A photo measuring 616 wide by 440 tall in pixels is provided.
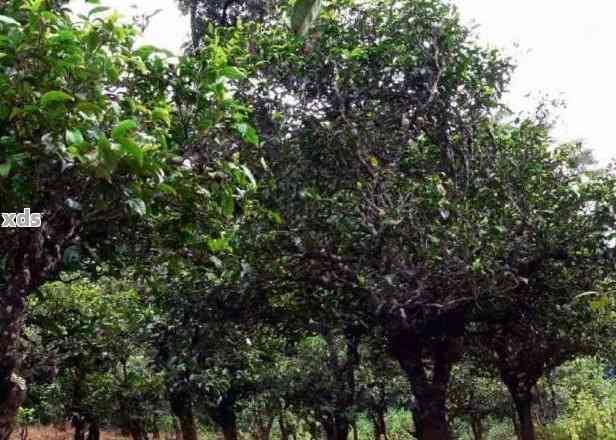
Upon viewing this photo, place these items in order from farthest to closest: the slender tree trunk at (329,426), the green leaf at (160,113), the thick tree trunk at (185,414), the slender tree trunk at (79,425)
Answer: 1. the slender tree trunk at (79,425)
2. the slender tree trunk at (329,426)
3. the thick tree trunk at (185,414)
4. the green leaf at (160,113)

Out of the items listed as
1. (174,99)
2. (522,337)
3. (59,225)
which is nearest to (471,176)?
(522,337)

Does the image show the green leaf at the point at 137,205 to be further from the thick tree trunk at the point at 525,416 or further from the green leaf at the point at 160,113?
the thick tree trunk at the point at 525,416

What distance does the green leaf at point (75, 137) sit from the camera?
13.3 feet

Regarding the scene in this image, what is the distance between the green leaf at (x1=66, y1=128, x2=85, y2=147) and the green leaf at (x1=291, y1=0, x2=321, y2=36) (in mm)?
2551

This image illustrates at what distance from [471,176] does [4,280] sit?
7003mm

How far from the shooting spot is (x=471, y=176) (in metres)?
9.75

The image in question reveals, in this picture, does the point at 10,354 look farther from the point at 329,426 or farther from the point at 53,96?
the point at 329,426

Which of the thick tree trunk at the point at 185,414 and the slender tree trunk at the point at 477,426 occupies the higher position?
the thick tree trunk at the point at 185,414

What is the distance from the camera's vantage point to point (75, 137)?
4074 mm

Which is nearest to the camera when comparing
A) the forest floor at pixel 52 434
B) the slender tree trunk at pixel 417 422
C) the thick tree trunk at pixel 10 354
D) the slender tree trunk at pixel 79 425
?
the thick tree trunk at pixel 10 354

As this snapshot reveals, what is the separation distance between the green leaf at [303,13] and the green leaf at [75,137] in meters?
2.55

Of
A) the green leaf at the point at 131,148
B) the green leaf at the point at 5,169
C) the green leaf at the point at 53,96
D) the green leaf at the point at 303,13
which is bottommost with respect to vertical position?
the green leaf at the point at 303,13

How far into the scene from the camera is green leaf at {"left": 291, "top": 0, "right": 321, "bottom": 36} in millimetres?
1967

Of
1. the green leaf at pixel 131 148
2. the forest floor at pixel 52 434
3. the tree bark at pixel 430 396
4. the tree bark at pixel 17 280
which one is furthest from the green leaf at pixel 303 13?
the forest floor at pixel 52 434
